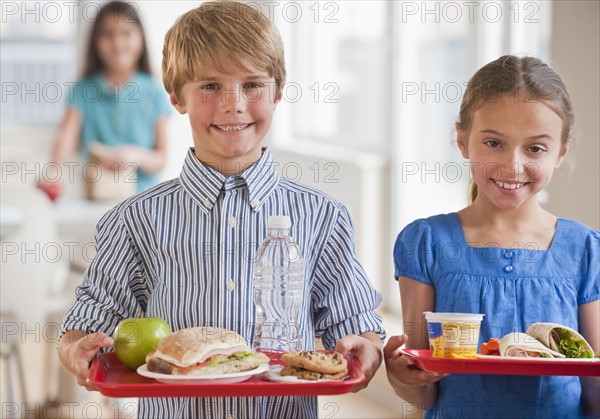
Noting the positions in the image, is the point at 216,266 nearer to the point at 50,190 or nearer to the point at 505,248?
the point at 505,248

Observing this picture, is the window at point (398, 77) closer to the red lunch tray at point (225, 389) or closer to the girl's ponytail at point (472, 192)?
the girl's ponytail at point (472, 192)

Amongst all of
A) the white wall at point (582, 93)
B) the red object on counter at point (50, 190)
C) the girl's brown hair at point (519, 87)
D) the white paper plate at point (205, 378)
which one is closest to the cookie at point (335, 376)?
the white paper plate at point (205, 378)

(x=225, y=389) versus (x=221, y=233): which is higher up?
(x=221, y=233)

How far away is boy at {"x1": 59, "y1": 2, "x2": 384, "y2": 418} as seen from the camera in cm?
186

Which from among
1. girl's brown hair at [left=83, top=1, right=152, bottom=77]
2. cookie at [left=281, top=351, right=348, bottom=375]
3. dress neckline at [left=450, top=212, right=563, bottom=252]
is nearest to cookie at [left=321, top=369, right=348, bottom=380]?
cookie at [left=281, top=351, right=348, bottom=375]

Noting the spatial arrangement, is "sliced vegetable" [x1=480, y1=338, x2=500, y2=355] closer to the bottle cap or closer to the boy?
the boy

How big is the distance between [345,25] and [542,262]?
17.6ft

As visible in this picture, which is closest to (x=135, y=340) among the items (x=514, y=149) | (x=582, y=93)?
(x=514, y=149)

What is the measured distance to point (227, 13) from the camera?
1925 mm

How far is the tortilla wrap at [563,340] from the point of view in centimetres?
175

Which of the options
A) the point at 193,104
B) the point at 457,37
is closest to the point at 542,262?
the point at 193,104

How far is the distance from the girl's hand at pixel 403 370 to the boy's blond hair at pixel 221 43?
568 mm

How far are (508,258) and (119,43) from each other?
12.4 ft

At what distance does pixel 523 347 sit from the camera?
5.73 ft
